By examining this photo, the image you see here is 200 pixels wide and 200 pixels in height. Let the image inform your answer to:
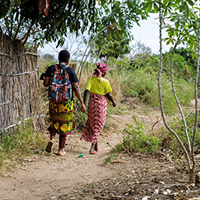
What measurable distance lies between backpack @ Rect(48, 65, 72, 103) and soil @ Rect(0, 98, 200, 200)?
0.95m

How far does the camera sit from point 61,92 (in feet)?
13.9

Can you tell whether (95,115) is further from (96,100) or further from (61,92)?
(61,92)

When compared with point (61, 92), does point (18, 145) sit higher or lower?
lower

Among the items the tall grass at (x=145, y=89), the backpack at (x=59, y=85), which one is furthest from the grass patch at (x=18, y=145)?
the tall grass at (x=145, y=89)

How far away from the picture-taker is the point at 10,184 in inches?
126

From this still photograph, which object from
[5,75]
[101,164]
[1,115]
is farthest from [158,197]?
[5,75]

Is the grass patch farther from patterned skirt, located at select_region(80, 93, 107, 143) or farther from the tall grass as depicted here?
the tall grass

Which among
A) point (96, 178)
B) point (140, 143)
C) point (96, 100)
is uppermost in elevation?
point (96, 100)

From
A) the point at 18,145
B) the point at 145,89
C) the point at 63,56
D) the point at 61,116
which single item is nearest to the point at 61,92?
the point at 61,116

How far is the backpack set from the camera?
13.8 ft

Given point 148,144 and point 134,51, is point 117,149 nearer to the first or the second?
point 148,144

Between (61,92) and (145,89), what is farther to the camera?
(145,89)

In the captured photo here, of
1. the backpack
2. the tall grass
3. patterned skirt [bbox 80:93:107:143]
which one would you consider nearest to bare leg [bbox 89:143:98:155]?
patterned skirt [bbox 80:93:107:143]

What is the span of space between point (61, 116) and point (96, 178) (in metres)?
1.33
